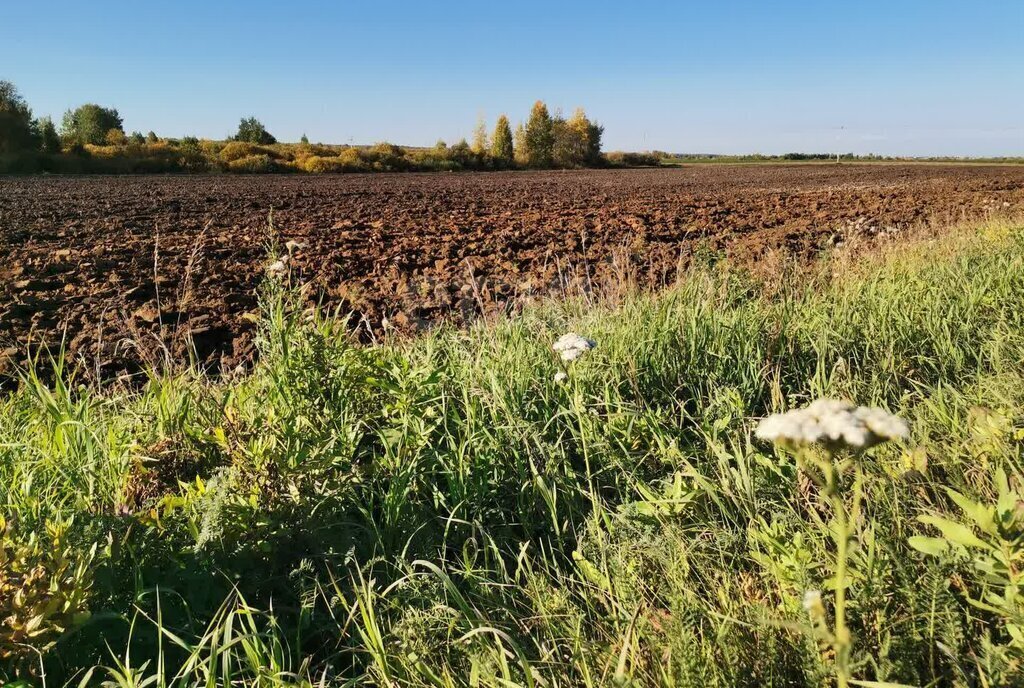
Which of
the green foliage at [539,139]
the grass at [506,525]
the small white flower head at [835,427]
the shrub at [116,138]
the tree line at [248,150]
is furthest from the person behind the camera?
the green foliage at [539,139]

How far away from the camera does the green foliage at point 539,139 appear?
212 feet

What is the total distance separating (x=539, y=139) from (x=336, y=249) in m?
59.6

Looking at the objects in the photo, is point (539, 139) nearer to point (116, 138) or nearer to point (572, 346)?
point (116, 138)

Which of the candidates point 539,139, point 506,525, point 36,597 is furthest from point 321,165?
point 36,597

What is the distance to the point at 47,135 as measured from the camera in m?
44.8

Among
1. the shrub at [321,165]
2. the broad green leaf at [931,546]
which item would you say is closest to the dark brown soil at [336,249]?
the broad green leaf at [931,546]

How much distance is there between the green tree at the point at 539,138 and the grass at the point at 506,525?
6260 centimetres

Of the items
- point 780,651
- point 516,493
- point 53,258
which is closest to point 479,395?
point 516,493

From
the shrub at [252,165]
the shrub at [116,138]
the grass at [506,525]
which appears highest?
the shrub at [116,138]

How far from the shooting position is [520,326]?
433 centimetres

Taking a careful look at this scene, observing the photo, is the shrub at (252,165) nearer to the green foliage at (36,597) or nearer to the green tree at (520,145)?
the green tree at (520,145)

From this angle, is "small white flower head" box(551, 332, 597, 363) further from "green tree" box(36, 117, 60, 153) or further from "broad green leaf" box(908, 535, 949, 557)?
"green tree" box(36, 117, 60, 153)

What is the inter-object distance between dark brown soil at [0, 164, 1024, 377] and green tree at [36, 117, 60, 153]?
30.0 metres

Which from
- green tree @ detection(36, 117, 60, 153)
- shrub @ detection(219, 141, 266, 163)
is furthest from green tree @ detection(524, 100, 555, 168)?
green tree @ detection(36, 117, 60, 153)
